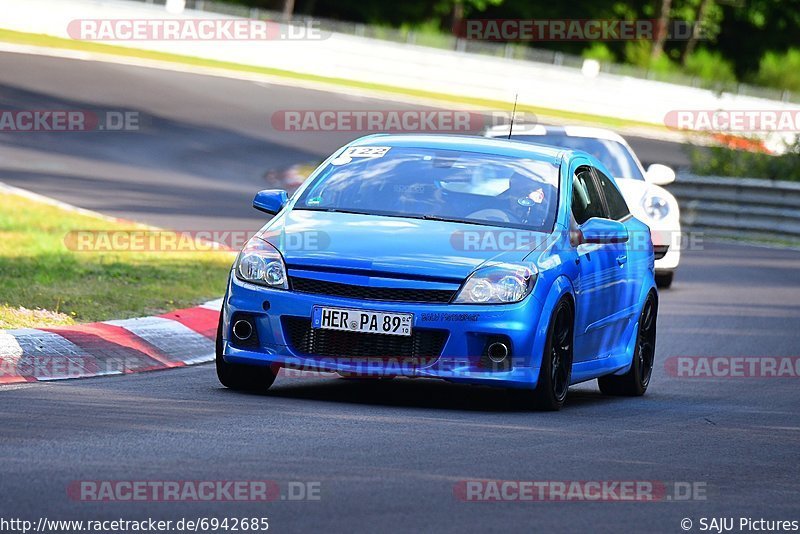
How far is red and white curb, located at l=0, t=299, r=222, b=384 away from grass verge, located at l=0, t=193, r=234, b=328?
14.8 inches

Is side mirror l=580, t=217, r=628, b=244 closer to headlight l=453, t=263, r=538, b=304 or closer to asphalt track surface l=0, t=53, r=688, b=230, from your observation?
headlight l=453, t=263, r=538, b=304

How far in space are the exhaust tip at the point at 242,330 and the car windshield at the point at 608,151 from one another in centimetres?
916

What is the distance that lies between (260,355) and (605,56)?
197 ft

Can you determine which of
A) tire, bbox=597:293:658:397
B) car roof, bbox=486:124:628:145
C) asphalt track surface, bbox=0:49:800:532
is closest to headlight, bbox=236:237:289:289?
asphalt track surface, bbox=0:49:800:532

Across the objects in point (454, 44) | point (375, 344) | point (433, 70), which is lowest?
point (433, 70)

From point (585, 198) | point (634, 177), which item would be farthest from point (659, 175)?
point (585, 198)

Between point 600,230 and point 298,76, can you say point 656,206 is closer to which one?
point 600,230

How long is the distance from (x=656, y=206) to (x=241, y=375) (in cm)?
926

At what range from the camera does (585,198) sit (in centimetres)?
1027

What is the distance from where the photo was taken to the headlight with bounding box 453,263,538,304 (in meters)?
8.79

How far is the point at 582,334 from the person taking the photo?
32.0 ft

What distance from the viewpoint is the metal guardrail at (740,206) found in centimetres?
2650

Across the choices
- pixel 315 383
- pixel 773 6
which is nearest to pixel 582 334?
pixel 315 383

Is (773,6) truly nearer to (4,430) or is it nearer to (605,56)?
(605,56)
